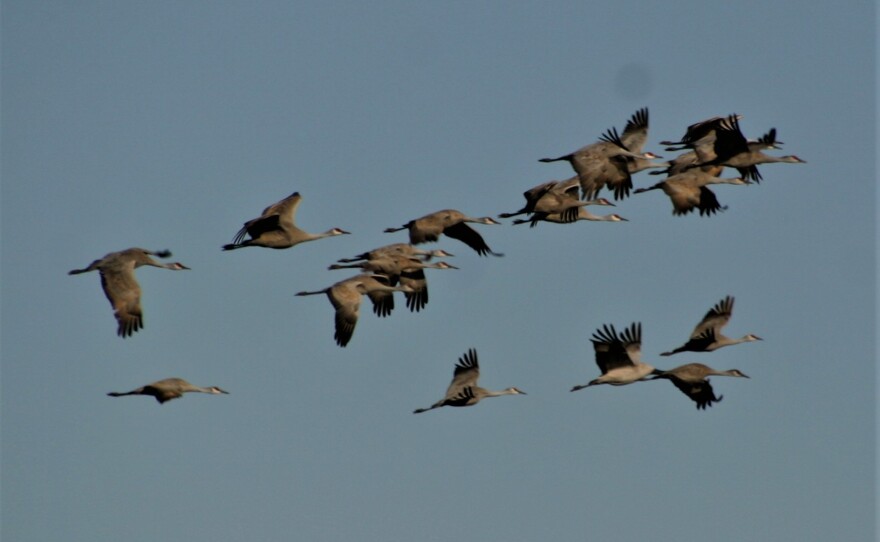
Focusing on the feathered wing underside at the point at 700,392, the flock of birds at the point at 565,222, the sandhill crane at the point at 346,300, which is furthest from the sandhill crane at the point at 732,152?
the sandhill crane at the point at 346,300

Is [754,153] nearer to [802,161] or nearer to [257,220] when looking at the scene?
[802,161]

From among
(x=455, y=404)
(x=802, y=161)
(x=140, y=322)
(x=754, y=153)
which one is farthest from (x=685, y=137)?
(x=140, y=322)

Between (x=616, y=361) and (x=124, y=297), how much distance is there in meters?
5.94

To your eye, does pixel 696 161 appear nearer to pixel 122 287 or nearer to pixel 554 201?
pixel 554 201

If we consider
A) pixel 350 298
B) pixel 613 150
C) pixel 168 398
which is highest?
pixel 613 150

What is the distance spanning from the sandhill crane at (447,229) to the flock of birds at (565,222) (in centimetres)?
1

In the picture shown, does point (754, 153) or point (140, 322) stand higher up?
point (754, 153)

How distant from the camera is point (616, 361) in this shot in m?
21.6

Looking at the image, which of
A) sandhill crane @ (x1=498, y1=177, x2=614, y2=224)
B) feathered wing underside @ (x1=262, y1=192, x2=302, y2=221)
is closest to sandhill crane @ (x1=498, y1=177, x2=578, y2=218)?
sandhill crane @ (x1=498, y1=177, x2=614, y2=224)

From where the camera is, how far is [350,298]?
73.4ft

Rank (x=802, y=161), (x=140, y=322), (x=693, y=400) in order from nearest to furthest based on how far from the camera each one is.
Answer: (x=140, y=322)
(x=693, y=400)
(x=802, y=161)

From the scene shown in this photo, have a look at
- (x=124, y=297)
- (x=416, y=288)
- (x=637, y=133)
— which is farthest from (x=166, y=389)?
(x=637, y=133)

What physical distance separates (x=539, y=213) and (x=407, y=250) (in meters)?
1.80

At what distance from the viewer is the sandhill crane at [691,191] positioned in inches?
939
